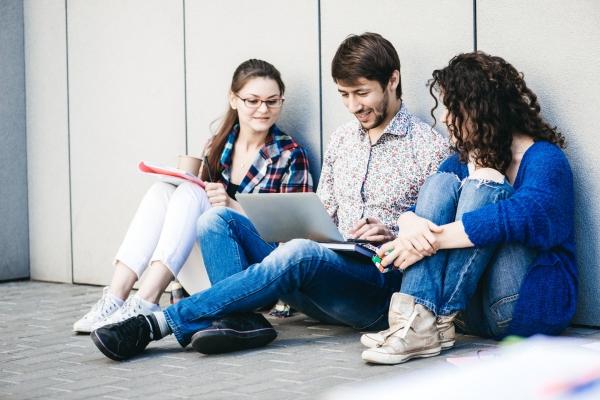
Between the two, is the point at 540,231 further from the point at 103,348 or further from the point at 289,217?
the point at 103,348

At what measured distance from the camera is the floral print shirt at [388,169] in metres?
3.46

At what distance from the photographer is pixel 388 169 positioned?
3480 millimetres

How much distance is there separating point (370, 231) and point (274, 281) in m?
0.48

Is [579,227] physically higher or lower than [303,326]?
higher

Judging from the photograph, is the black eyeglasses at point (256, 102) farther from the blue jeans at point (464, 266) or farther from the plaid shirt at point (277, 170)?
the blue jeans at point (464, 266)

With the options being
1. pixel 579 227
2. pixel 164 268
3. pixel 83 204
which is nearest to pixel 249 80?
pixel 164 268

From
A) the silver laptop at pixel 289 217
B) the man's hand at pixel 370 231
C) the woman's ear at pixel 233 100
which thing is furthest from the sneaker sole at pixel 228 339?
the woman's ear at pixel 233 100

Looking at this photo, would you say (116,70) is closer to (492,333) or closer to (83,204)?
(83,204)

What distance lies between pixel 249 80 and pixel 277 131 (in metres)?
0.29

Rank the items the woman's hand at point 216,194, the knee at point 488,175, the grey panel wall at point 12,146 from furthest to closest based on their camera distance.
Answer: the grey panel wall at point 12,146
the woman's hand at point 216,194
the knee at point 488,175

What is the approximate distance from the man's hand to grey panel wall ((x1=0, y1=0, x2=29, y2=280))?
11.7ft

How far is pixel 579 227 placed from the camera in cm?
332

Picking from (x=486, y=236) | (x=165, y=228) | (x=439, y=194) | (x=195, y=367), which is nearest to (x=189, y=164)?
(x=165, y=228)

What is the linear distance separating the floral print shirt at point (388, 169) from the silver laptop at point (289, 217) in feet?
1.14
